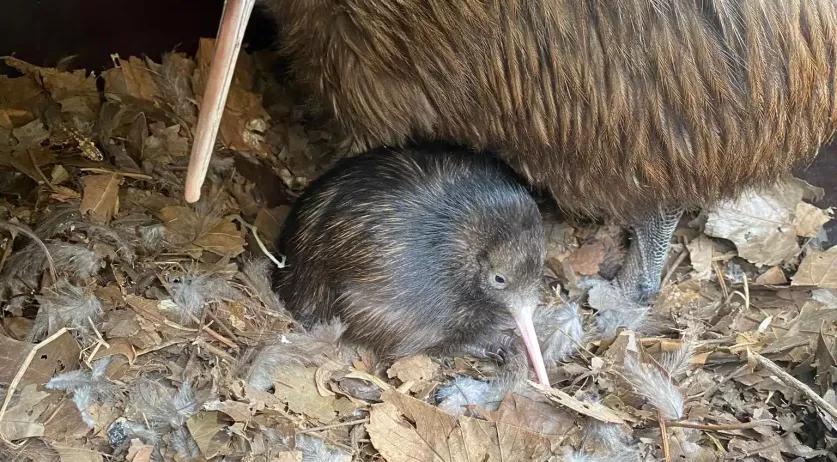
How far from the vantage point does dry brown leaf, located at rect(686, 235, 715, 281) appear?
6.96 feet

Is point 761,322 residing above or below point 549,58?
below

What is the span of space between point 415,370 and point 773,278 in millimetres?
1047

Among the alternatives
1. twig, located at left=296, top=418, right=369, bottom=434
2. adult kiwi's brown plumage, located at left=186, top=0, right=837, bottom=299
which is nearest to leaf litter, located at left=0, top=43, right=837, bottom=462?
twig, located at left=296, top=418, right=369, bottom=434

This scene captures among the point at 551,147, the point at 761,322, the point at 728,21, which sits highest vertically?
the point at 728,21

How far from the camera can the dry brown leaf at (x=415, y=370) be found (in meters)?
1.75

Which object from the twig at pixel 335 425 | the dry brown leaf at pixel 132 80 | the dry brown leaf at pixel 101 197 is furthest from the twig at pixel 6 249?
the twig at pixel 335 425

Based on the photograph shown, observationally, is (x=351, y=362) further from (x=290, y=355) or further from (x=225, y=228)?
(x=225, y=228)

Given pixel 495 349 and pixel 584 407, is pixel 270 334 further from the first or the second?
pixel 584 407

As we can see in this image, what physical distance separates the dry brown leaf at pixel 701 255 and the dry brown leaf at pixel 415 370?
0.83m

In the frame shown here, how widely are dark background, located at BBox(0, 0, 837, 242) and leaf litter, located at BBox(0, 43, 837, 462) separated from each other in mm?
42

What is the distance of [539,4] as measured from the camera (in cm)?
151

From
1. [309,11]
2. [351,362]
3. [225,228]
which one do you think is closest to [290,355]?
[351,362]

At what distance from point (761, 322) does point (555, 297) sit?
20.5 inches

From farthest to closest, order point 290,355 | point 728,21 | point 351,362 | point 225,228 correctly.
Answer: point 225,228 < point 351,362 < point 290,355 < point 728,21
